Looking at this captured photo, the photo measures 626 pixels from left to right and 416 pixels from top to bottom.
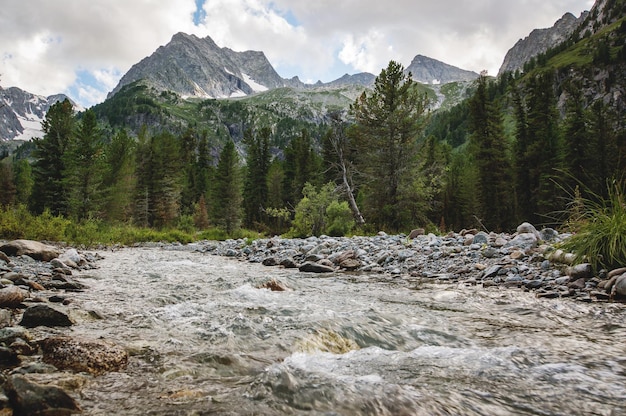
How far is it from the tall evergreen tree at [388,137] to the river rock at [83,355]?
16671 mm

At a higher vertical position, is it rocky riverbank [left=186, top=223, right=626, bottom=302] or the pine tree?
the pine tree

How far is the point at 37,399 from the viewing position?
202 cm

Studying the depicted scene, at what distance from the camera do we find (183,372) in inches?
111

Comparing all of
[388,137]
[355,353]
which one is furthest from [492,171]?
[355,353]

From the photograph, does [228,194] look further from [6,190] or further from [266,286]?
[6,190]

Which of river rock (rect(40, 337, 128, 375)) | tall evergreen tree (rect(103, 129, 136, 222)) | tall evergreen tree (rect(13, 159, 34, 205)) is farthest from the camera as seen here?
tall evergreen tree (rect(13, 159, 34, 205))

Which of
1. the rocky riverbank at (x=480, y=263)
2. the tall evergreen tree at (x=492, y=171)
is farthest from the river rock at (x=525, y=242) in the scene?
the tall evergreen tree at (x=492, y=171)

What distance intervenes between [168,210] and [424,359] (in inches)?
1581

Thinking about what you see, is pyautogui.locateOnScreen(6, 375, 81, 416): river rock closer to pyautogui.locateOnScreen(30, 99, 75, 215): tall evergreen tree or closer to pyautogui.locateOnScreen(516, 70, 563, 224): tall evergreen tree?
pyautogui.locateOnScreen(516, 70, 563, 224): tall evergreen tree

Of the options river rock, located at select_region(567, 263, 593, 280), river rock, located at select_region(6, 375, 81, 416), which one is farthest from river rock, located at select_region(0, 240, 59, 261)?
river rock, located at select_region(567, 263, 593, 280)

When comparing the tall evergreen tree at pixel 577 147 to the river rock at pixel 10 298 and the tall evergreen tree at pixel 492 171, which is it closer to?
the tall evergreen tree at pixel 492 171

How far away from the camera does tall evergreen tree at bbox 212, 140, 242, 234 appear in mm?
37688

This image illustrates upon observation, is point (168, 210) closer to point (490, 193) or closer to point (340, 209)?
point (340, 209)

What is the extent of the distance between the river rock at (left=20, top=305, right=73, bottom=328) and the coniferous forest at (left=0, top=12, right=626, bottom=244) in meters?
6.14
